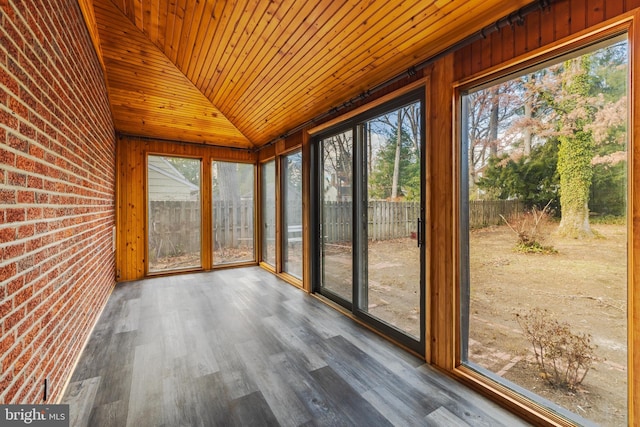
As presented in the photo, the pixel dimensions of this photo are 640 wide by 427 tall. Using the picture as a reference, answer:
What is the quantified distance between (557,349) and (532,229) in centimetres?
71

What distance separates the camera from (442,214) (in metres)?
2.09

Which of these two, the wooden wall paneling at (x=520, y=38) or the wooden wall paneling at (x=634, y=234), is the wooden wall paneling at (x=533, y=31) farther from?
the wooden wall paneling at (x=634, y=234)

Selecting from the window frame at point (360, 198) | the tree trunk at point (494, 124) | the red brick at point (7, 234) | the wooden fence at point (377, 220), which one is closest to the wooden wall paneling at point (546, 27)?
the tree trunk at point (494, 124)

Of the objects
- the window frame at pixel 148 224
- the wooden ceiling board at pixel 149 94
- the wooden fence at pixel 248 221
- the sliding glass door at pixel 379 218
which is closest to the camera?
the wooden fence at pixel 248 221

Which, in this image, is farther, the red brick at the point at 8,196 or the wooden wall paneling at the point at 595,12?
the wooden wall paneling at the point at 595,12

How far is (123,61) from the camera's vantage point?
10.3ft

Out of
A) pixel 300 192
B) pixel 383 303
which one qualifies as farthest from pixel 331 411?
pixel 300 192

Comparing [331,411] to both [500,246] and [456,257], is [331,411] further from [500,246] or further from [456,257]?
[500,246]

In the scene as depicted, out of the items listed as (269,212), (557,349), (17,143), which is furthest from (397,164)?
(269,212)

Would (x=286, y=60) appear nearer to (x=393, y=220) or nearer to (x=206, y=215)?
(x=393, y=220)

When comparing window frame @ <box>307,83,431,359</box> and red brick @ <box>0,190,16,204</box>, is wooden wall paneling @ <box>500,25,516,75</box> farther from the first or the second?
red brick @ <box>0,190,16,204</box>

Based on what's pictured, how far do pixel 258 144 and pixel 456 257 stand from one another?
4.42m

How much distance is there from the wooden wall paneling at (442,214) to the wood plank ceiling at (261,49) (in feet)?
1.05

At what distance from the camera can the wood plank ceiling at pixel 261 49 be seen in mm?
1884
